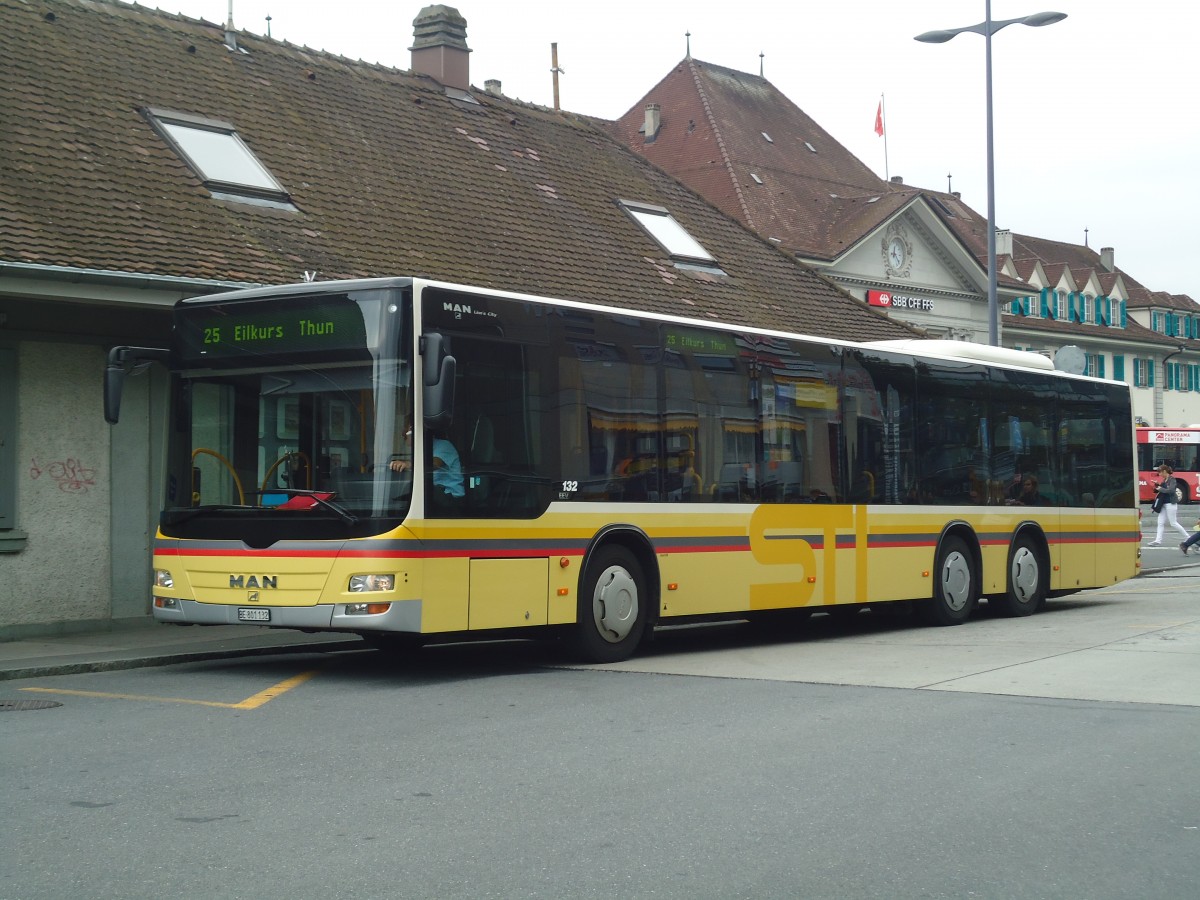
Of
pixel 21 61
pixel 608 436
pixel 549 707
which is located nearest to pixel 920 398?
pixel 608 436

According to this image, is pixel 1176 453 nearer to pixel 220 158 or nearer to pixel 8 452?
pixel 220 158

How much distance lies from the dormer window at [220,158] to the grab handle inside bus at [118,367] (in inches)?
221

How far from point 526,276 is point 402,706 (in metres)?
10.8

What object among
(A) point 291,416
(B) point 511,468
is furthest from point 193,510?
(B) point 511,468

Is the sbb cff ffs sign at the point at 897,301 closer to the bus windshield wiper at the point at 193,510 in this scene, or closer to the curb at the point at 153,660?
the curb at the point at 153,660

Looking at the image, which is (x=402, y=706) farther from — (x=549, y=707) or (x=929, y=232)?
(x=929, y=232)

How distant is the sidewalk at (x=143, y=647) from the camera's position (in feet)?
41.5

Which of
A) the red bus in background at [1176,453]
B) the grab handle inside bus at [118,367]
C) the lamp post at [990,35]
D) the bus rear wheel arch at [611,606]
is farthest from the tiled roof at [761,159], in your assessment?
the grab handle inside bus at [118,367]

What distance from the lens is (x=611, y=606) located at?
41.9ft

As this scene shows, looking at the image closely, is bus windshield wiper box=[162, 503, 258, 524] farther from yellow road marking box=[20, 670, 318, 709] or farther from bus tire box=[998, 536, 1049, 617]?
bus tire box=[998, 536, 1049, 617]

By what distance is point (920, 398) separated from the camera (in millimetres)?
16797

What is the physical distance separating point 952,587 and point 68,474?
9.19 metres

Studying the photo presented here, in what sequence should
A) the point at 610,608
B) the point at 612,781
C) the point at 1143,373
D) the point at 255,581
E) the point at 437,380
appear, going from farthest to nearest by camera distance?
the point at 1143,373 < the point at 610,608 < the point at 255,581 < the point at 437,380 < the point at 612,781

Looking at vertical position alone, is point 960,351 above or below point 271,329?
above
